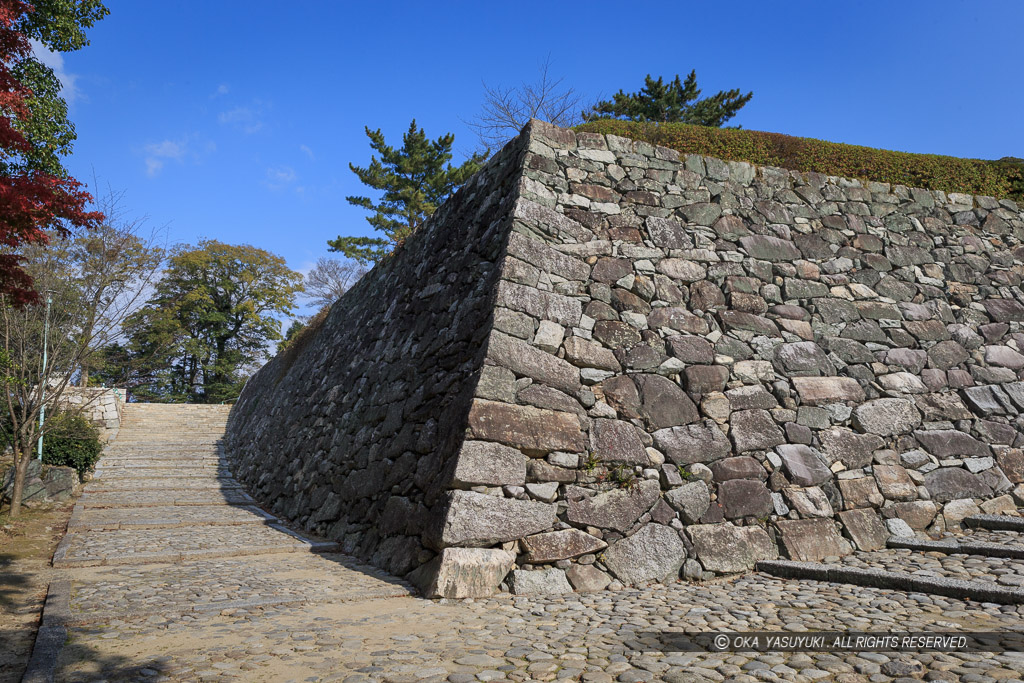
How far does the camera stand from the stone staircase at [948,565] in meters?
3.74

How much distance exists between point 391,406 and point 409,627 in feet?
9.93

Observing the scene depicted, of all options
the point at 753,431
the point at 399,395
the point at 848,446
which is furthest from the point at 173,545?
the point at 848,446

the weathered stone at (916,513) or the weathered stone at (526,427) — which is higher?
the weathered stone at (526,427)

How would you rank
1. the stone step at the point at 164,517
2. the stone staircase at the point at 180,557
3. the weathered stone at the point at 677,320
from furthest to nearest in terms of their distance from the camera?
1. the stone step at the point at 164,517
2. the weathered stone at the point at 677,320
3. the stone staircase at the point at 180,557

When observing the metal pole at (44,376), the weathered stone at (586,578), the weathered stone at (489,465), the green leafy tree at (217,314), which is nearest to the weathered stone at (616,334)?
the weathered stone at (489,465)

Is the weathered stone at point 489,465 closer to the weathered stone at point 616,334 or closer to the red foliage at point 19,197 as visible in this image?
the weathered stone at point 616,334

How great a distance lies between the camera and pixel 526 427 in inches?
188

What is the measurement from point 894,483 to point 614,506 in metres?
2.83

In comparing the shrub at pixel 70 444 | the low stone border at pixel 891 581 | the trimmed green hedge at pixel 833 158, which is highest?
the trimmed green hedge at pixel 833 158

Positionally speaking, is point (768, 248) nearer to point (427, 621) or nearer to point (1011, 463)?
point (1011, 463)

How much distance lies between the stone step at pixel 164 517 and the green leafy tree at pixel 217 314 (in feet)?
58.9

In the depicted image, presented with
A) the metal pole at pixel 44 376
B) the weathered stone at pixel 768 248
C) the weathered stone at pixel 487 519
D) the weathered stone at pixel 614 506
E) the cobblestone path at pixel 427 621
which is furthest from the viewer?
the metal pole at pixel 44 376

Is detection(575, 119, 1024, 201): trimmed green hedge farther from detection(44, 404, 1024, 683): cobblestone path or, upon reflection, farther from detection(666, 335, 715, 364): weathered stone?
detection(44, 404, 1024, 683): cobblestone path

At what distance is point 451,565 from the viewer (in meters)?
4.21
